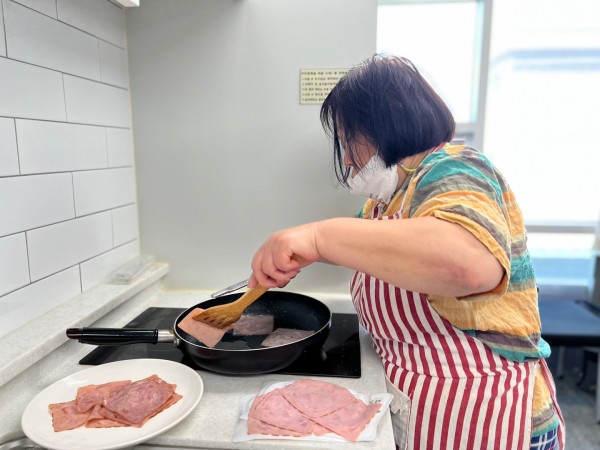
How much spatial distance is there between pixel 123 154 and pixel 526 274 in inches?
38.7

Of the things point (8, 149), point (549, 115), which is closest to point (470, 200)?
point (8, 149)

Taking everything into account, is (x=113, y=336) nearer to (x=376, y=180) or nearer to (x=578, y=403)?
(x=376, y=180)

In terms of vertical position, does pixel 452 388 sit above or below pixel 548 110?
below

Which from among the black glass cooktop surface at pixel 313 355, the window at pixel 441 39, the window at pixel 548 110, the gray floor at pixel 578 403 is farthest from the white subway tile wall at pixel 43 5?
the gray floor at pixel 578 403

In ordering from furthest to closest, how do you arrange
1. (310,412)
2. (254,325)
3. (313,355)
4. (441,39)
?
1. (441,39)
2. (254,325)
3. (313,355)
4. (310,412)

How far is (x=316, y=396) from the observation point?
695mm

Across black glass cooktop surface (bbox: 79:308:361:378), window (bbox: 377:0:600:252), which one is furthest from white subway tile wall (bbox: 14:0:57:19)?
window (bbox: 377:0:600:252)

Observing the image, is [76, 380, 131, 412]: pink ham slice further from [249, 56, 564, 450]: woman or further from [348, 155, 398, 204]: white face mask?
[348, 155, 398, 204]: white face mask

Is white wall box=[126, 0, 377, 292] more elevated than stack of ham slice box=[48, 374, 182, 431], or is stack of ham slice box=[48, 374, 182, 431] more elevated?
white wall box=[126, 0, 377, 292]

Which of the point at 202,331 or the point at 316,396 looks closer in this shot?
the point at 316,396

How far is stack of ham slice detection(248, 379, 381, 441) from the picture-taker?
2.02 feet

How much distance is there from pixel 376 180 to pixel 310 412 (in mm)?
395

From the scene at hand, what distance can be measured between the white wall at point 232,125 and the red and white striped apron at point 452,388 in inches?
19.4

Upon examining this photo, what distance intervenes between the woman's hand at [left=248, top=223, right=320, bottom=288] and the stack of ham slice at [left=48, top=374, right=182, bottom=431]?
9.6 inches
